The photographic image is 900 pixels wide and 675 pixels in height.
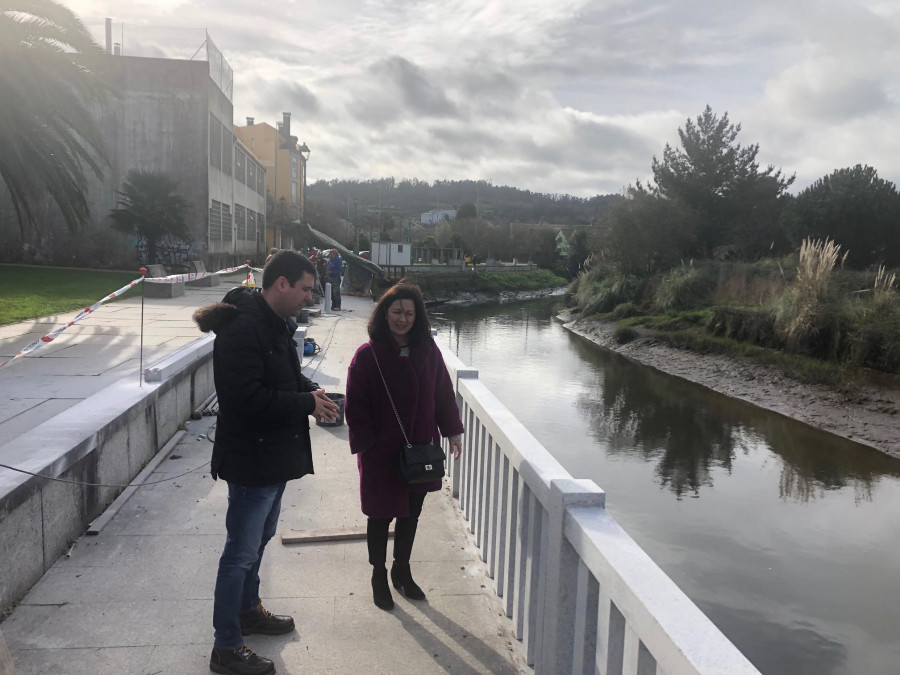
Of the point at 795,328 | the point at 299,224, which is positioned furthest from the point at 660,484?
the point at 299,224

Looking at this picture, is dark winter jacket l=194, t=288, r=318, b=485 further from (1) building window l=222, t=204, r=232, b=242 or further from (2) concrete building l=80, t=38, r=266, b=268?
(1) building window l=222, t=204, r=232, b=242

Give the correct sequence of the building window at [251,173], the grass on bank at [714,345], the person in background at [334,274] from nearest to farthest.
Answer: the grass on bank at [714,345]
the person in background at [334,274]
the building window at [251,173]

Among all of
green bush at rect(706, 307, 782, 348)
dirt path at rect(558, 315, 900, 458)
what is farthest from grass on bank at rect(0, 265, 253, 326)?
green bush at rect(706, 307, 782, 348)

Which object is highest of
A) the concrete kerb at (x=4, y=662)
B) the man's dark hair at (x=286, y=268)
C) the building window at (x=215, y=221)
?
the building window at (x=215, y=221)

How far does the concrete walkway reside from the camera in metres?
3.15

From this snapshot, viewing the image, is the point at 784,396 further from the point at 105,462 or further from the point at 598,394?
the point at 105,462

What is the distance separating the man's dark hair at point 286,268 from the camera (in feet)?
9.96

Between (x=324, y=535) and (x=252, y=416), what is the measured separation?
1.81 metres

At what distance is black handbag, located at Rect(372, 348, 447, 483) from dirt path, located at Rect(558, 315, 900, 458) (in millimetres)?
10628

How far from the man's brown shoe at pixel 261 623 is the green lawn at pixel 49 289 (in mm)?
10911

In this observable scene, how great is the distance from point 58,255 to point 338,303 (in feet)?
46.1

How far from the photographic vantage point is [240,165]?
129ft

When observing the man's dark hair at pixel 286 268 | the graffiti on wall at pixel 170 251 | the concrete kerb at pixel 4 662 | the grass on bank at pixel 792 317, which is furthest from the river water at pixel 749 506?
the graffiti on wall at pixel 170 251

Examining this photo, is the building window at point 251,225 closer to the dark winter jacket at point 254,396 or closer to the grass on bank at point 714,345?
the grass on bank at point 714,345
